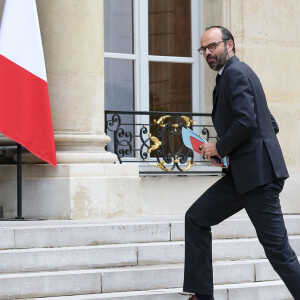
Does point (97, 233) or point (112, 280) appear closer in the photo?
point (112, 280)

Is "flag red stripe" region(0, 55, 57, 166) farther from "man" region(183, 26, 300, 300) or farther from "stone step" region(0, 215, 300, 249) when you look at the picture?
"man" region(183, 26, 300, 300)

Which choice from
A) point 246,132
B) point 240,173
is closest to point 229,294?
point 240,173

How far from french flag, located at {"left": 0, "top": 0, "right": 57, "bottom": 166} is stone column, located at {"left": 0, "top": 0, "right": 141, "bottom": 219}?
381mm

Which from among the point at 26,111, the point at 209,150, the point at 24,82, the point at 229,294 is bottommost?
the point at 229,294

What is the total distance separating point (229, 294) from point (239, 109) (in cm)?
189

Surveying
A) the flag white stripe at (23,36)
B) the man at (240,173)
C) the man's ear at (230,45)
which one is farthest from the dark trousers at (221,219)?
the flag white stripe at (23,36)

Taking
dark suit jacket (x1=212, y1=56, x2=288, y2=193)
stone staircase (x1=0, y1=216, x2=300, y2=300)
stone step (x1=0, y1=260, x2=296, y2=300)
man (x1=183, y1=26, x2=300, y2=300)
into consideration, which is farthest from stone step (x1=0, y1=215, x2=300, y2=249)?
dark suit jacket (x1=212, y1=56, x2=288, y2=193)

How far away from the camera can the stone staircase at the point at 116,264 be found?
6.57m

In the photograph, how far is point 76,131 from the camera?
8977 mm

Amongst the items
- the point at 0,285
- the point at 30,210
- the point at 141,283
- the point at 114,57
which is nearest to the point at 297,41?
the point at 114,57

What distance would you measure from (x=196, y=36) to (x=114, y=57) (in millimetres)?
1162

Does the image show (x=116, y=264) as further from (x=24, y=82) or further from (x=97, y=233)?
(x=24, y=82)

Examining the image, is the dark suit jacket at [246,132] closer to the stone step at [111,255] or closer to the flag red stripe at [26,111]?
the stone step at [111,255]

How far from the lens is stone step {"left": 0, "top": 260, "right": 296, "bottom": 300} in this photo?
6453 millimetres
